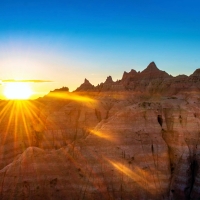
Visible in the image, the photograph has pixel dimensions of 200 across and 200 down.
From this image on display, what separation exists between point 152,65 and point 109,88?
20891 millimetres

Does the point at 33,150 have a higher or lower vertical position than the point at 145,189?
higher

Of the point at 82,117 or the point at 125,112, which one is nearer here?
the point at 125,112

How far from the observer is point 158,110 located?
47156 millimetres

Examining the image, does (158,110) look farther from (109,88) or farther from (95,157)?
(109,88)

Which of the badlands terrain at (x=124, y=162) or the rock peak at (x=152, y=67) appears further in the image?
the rock peak at (x=152, y=67)

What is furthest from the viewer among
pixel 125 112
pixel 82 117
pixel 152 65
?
pixel 152 65

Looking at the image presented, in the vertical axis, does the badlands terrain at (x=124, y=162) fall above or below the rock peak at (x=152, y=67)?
below

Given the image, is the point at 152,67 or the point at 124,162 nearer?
the point at 124,162

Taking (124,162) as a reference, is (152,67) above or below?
above

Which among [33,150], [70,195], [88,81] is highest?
[88,81]

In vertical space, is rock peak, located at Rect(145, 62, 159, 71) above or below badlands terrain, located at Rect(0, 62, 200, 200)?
above

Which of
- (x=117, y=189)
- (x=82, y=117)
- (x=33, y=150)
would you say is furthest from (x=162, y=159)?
(x=82, y=117)

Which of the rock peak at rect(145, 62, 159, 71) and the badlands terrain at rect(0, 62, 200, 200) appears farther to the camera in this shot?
the rock peak at rect(145, 62, 159, 71)

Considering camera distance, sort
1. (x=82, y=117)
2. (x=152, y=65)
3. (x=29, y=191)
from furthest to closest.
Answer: (x=152, y=65) < (x=82, y=117) < (x=29, y=191)
